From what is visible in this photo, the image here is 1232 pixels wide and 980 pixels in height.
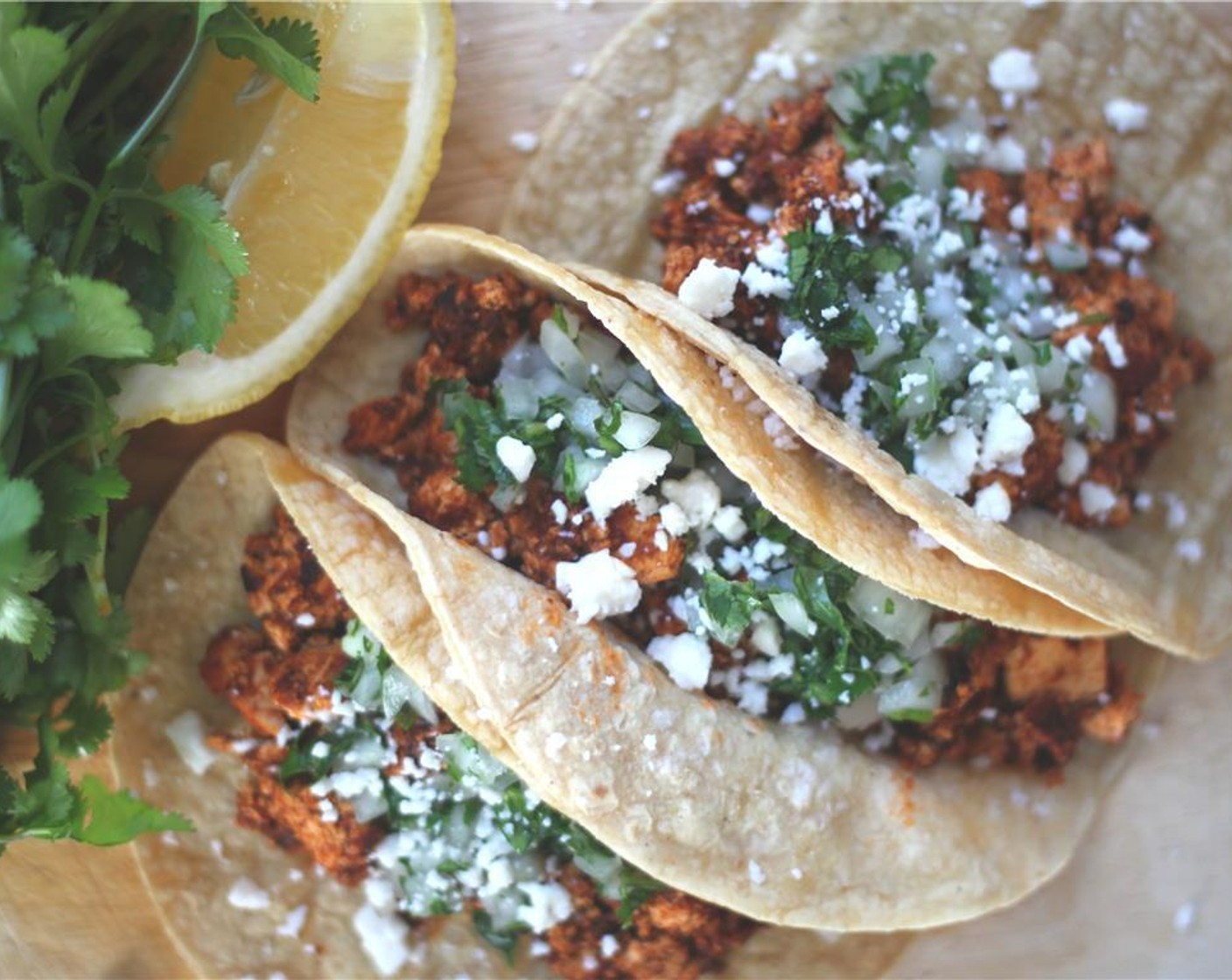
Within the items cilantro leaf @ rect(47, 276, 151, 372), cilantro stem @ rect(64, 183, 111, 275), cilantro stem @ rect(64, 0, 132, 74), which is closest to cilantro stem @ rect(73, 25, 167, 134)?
cilantro stem @ rect(64, 0, 132, 74)

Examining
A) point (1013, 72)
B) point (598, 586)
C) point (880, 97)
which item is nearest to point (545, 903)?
point (598, 586)

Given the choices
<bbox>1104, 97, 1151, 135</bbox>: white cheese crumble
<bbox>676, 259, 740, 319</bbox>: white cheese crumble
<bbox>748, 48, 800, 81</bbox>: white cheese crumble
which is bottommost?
<bbox>1104, 97, 1151, 135</bbox>: white cheese crumble

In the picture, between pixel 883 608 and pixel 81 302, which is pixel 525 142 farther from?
pixel 883 608

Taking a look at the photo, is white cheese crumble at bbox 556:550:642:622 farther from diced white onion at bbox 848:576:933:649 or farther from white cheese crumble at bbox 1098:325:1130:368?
white cheese crumble at bbox 1098:325:1130:368

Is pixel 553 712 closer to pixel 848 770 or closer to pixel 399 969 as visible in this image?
pixel 848 770

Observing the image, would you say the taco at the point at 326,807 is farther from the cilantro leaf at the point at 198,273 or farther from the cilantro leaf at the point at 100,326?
the cilantro leaf at the point at 100,326

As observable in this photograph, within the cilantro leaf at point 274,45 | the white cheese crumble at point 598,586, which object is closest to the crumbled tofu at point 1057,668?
the white cheese crumble at point 598,586
